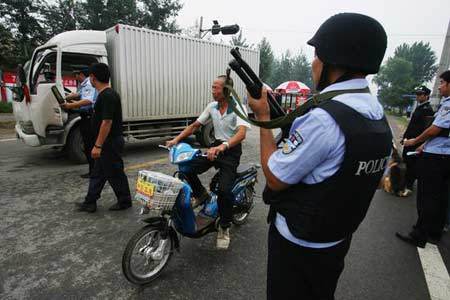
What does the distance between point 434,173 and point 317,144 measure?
2815 millimetres

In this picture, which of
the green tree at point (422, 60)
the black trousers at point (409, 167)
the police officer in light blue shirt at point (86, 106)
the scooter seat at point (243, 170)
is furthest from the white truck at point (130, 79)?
the green tree at point (422, 60)

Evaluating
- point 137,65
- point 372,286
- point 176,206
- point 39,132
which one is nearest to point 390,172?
point 372,286

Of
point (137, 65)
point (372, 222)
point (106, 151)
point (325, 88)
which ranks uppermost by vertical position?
point (137, 65)

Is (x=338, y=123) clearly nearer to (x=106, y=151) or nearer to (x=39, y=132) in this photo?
(x=106, y=151)

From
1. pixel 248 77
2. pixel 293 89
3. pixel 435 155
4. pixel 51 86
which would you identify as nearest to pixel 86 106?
pixel 51 86

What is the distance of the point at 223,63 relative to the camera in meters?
8.62

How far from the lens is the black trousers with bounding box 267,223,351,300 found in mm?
1349

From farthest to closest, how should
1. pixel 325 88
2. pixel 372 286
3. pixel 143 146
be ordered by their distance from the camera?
pixel 143 146
pixel 372 286
pixel 325 88

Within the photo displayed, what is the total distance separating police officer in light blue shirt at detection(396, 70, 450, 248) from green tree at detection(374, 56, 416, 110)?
51705mm

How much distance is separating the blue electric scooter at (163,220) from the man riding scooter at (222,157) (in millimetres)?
115

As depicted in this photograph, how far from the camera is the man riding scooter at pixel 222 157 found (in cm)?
296

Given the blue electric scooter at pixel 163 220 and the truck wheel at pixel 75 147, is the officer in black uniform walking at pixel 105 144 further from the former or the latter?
the truck wheel at pixel 75 147

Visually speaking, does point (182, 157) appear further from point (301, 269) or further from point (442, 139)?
point (442, 139)

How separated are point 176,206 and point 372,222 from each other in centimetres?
280
